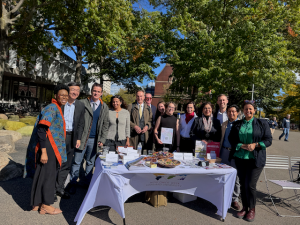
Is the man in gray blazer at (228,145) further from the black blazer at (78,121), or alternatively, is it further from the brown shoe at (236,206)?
the black blazer at (78,121)

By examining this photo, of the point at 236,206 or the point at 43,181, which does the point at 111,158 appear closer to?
the point at 43,181

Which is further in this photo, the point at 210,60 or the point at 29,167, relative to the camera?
the point at 210,60

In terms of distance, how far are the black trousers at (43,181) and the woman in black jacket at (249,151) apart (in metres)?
3.10

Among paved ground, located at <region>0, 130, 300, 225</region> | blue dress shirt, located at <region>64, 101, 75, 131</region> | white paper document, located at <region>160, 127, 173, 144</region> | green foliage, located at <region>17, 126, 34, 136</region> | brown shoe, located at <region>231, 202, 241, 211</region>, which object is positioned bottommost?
paved ground, located at <region>0, 130, 300, 225</region>

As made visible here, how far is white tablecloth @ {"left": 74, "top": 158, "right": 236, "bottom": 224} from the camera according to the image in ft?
10.00

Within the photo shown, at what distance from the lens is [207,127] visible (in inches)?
166

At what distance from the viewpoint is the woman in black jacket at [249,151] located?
3502mm

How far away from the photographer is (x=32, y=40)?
460 inches

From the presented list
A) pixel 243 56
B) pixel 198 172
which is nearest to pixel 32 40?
pixel 243 56

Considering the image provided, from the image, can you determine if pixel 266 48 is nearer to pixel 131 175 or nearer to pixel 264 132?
pixel 264 132

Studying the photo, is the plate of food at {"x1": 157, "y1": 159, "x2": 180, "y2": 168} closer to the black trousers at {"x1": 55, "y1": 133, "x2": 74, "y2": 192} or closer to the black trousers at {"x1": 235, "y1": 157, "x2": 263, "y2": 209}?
the black trousers at {"x1": 235, "y1": 157, "x2": 263, "y2": 209}

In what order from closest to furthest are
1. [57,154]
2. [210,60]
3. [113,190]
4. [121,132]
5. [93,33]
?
[113,190] < [57,154] < [121,132] < [93,33] < [210,60]

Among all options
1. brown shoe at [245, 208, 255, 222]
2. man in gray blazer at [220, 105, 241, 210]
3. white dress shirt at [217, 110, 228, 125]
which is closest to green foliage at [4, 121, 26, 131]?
white dress shirt at [217, 110, 228, 125]

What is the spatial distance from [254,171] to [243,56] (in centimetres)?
866
